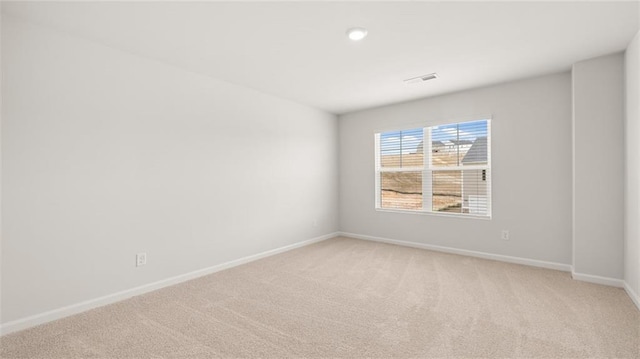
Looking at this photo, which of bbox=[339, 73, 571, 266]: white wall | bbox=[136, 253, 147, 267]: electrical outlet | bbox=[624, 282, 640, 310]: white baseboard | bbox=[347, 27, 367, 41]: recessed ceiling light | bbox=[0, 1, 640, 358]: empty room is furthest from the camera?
bbox=[339, 73, 571, 266]: white wall

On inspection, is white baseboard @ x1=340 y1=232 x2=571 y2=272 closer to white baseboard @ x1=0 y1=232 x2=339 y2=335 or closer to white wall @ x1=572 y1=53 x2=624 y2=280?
white wall @ x1=572 y1=53 x2=624 y2=280

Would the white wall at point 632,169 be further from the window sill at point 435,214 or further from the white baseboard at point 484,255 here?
the window sill at point 435,214

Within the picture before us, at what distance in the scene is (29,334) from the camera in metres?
2.08

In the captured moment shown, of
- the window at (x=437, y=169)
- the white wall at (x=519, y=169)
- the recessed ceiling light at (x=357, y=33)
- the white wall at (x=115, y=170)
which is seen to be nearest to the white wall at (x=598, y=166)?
the white wall at (x=519, y=169)

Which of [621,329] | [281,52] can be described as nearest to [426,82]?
[281,52]

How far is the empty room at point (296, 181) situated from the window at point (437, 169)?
35mm

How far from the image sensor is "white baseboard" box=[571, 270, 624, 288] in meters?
2.89

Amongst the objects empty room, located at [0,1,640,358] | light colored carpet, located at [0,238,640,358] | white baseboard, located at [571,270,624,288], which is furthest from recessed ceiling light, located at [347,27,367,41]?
white baseboard, located at [571,270,624,288]

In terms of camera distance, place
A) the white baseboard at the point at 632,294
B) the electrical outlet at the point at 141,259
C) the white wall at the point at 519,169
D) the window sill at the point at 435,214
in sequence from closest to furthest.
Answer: the white baseboard at the point at 632,294, the electrical outlet at the point at 141,259, the white wall at the point at 519,169, the window sill at the point at 435,214

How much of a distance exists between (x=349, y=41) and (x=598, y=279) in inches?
137

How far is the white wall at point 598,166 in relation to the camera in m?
2.88

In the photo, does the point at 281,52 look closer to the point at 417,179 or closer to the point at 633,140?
the point at 417,179

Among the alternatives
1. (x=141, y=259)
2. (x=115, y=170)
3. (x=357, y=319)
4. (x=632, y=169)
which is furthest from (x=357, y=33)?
(x=141, y=259)

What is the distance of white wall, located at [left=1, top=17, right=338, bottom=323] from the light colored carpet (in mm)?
358
